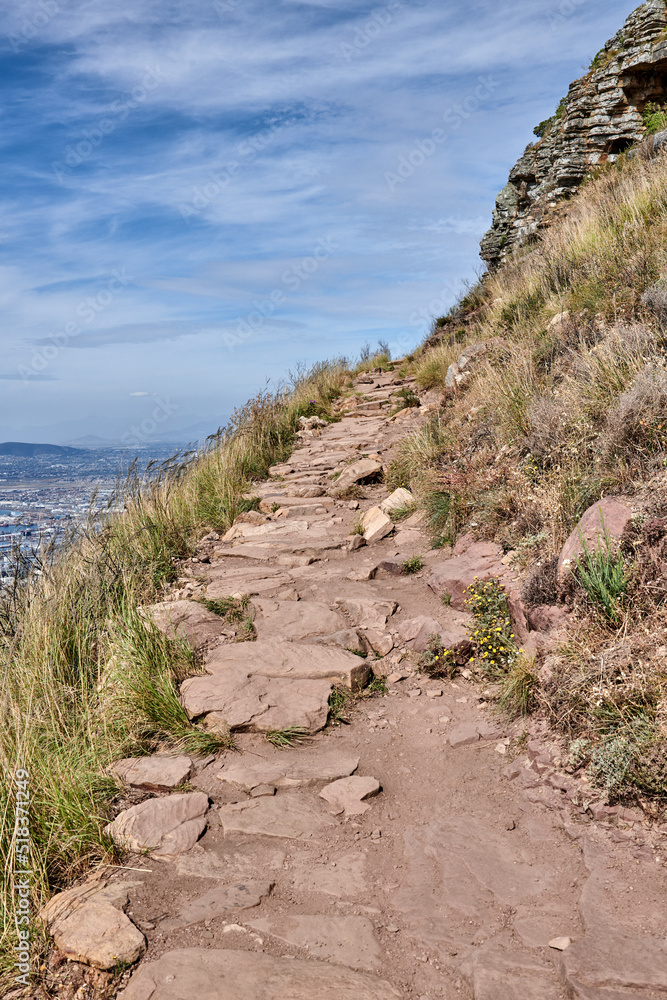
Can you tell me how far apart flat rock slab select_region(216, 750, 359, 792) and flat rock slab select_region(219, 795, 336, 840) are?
10cm

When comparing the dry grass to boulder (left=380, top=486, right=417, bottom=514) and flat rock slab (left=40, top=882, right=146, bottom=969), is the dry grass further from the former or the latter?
boulder (left=380, top=486, right=417, bottom=514)

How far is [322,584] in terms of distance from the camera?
17.6 feet

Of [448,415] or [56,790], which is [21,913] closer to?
[56,790]

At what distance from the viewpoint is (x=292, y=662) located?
13.5 ft

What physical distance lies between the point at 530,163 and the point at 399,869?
17050 millimetres

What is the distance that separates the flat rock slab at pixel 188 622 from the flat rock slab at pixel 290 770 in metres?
1.14

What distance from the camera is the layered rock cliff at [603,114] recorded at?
12.9 m

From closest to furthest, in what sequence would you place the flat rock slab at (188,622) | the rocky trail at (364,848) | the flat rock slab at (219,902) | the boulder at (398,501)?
the rocky trail at (364,848) → the flat rock slab at (219,902) → the flat rock slab at (188,622) → the boulder at (398,501)

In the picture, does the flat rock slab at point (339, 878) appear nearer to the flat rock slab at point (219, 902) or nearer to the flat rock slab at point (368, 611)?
the flat rock slab at point (219, 902)

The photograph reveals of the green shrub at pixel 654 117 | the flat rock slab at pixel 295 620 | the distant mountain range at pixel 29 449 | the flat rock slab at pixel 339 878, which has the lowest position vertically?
the flat rock slab at pixel 339 878

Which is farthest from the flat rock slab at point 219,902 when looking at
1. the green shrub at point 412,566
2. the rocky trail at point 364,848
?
the green shrub at point 412,566

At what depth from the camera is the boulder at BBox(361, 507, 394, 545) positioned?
619 cm

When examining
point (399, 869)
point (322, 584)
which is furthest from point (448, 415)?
point (399, 869)

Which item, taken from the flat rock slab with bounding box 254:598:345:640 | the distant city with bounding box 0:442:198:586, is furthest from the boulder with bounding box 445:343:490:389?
the flat rock slab with bounding box 254:598:345:640
